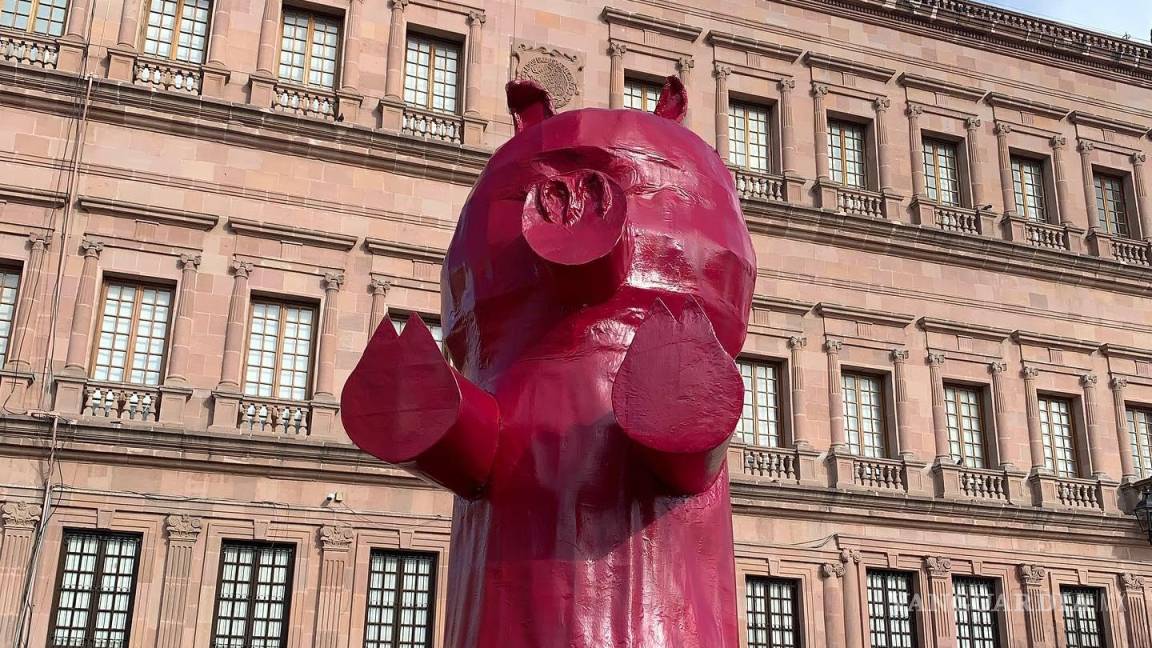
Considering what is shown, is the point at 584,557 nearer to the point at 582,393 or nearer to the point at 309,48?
the point at 582,393

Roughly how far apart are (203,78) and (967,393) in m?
14.4

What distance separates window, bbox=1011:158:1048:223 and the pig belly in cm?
2176

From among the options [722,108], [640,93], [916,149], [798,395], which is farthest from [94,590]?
[916,149]

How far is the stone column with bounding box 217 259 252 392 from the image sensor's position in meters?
16.2

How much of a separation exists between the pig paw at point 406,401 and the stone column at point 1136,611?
2058 cm

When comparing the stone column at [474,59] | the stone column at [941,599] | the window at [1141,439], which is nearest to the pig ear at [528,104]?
the stone column at [474,59]

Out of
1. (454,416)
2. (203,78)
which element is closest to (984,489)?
(203,78)

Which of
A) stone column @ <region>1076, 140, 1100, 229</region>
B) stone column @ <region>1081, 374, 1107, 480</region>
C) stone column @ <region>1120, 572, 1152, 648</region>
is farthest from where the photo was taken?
stone column @ <region>1076, 140, 1100, 229</region>

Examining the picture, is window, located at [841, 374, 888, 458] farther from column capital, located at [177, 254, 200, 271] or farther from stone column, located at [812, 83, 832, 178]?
column capital, located at [177, 254, 200, 271]

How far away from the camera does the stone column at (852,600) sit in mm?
18031

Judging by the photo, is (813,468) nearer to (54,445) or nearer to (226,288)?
(226,288)

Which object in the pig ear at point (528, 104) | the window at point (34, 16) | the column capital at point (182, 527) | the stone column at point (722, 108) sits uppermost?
the stone column at point (722, 108)

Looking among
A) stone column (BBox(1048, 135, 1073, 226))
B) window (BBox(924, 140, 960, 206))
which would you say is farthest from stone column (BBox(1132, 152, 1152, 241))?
window (BBox(924, 140, 960, 206))

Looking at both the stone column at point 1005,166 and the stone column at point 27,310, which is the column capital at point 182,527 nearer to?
the stone column at point 27,310
